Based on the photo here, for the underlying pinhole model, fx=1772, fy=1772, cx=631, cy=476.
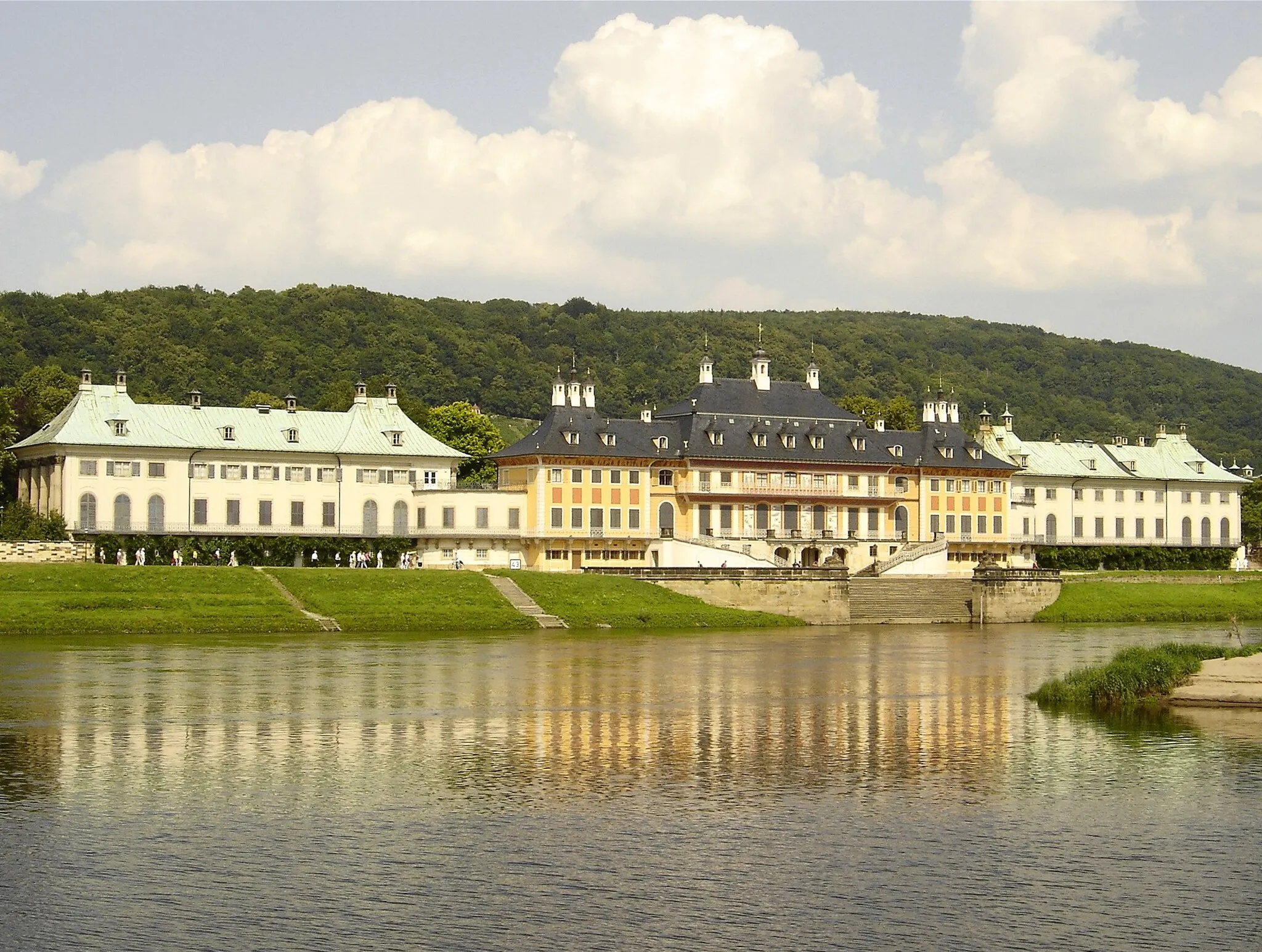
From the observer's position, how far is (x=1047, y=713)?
42625 mm

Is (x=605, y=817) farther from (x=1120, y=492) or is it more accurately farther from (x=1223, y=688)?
(x=1120, y=492)

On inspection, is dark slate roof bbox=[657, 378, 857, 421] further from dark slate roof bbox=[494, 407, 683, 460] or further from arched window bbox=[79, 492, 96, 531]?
arched window bbox=[79, 492, 96, 531]

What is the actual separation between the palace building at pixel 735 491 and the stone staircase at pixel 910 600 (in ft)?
20.8

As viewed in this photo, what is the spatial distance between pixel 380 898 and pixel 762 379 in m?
84.7

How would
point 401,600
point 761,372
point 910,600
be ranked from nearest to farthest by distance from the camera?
point 401,600
point 910,600
point 761,372

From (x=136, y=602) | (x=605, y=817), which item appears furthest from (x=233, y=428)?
(x=605, y=817)

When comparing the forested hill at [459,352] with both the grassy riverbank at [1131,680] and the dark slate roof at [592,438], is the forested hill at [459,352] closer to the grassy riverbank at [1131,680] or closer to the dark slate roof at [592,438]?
the dark slate roof at [592,438]

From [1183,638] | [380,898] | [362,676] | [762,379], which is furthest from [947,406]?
[380,898]

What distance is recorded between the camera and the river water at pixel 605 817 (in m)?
22.5

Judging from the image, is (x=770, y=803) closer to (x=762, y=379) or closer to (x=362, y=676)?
(x=362, y=676)

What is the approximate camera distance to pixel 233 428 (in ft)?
311

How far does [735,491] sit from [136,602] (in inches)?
1605

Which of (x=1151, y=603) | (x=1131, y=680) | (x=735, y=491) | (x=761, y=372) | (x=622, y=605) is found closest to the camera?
(x=1131, y=680)

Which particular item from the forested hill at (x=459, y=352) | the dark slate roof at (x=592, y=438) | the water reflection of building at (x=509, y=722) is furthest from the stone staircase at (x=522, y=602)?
the forested hill at (x=459, y=352)
